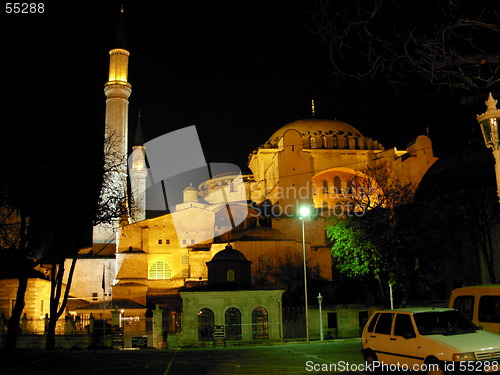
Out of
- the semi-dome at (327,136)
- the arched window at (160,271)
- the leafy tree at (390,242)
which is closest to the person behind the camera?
the leafy tree at (390,242)

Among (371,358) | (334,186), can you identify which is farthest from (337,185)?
(371,358)

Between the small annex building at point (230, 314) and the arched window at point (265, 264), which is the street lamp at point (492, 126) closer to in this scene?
the small annex building at point (230, 314)

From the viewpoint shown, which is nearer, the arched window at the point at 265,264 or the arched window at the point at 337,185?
the arched window at the point at 265,264

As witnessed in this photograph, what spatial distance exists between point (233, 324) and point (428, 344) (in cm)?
1787

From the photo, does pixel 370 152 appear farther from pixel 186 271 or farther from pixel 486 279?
pixel 486 279

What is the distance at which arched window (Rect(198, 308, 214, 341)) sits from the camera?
81.5ft

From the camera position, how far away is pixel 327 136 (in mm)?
57219

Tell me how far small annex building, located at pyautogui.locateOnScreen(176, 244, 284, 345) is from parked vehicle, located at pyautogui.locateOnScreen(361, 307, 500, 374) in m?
16.3

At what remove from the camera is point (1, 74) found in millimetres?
14977

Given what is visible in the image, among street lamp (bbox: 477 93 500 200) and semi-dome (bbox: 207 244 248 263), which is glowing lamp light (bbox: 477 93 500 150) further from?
semi-dome (bbox: 207 244 248 263)

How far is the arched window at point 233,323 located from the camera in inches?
987
